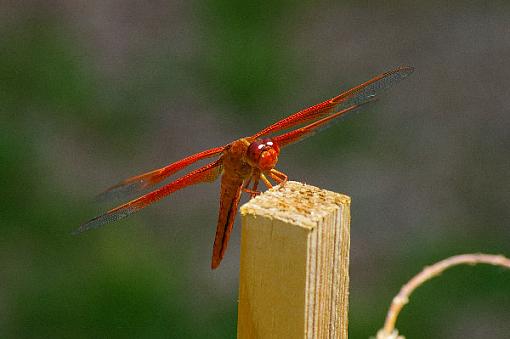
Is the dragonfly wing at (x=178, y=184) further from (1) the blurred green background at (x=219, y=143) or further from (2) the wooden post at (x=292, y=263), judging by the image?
(1) the blurred green background at (x=219, y=143)

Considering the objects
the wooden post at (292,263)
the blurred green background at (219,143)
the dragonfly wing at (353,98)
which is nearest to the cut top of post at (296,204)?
the wooden post at (292,263)

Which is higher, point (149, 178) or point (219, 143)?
point (149, 178)

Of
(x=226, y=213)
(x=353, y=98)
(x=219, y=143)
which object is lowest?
(x=219, y=143)

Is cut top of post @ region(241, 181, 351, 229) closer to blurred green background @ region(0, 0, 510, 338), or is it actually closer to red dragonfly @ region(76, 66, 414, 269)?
red dragonfly @ region(76, 66, 414, 269)

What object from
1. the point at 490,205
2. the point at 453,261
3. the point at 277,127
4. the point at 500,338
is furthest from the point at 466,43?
the point at 453,261

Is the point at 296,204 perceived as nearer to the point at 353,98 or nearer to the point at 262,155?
the point at 262,155

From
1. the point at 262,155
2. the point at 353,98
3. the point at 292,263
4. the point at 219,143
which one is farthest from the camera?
the point at 219,143

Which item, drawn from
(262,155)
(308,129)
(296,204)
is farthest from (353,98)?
(296,204)
